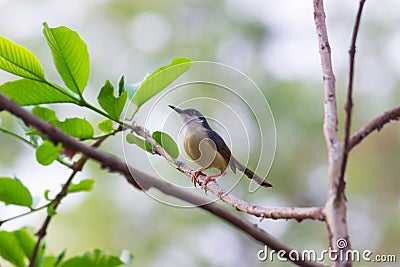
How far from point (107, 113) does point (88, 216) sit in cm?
275

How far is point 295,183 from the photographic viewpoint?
3.44m

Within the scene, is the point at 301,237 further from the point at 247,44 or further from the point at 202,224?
the point at 247,44

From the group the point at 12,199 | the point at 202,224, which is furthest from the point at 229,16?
the point at 12,199

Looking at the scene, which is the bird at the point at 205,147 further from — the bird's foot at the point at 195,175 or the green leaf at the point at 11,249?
the green leaf at the point at 11,249

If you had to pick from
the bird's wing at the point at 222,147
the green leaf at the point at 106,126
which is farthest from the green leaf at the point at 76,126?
the bird's wing at the point at 222,147

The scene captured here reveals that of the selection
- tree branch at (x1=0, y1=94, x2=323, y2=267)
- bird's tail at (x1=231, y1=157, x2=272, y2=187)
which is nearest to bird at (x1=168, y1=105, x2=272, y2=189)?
bird's tail at (x1=231, y1=157, x2=272, y2=187)

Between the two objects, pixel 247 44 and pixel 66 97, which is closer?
pixel 66 97

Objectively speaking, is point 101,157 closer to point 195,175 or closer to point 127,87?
point 195,175

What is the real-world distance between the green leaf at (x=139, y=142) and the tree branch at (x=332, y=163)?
20cm

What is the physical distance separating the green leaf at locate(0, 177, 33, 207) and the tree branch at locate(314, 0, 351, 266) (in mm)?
380

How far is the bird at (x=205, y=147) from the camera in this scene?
580 mm

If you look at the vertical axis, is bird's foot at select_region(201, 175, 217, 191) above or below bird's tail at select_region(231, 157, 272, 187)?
above

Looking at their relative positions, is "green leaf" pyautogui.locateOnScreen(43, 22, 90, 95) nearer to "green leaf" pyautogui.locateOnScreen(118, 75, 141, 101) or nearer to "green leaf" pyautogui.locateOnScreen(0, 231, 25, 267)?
"green leaf" pyautogui.locateOnScreen(118, 75, 141, 101)

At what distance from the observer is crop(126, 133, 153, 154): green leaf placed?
560mm
